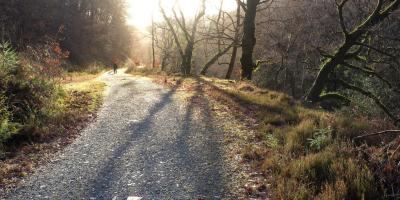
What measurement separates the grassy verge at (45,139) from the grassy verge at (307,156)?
4.25 meters

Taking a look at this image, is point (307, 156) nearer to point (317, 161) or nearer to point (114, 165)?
point (317, 161)

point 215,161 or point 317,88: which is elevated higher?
point 317,88

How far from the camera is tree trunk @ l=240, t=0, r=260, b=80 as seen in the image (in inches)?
845

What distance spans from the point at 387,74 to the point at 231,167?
15.0 metres

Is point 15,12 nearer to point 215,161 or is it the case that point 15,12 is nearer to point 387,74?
point 387,74

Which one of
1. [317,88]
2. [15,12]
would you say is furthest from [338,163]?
[15,12]

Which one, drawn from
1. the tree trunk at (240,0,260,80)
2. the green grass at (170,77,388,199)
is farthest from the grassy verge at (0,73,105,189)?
the tree trunk at (240,0,260,80)

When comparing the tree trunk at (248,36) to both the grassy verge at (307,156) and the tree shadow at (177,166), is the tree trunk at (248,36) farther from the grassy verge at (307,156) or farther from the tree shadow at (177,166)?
the tree shadow at (177,166)

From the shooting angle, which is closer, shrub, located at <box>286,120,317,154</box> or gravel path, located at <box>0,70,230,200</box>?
gravel path, located at <box>0,70,230,200</box>

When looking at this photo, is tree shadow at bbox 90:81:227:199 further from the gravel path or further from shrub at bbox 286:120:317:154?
shrub at bbox 286:120:317:154

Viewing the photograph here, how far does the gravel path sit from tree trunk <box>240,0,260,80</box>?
9629 millimetres

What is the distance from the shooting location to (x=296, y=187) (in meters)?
6.45

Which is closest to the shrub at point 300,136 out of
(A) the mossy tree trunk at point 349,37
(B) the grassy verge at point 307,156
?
(B) the grassy verge at point 307,156

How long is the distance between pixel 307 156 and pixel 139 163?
11.3 ft
